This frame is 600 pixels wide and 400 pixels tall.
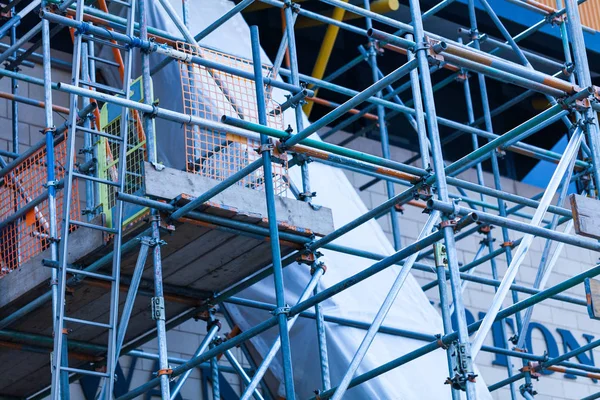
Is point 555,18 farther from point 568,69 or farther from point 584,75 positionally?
point 584,75

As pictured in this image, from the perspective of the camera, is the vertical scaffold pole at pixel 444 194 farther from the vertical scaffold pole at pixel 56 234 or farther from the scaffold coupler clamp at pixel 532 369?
the scaffold coupler clamp at pixel 532 369

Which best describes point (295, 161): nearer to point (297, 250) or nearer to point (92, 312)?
point (297, 250)

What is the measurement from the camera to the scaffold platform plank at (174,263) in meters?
8.79

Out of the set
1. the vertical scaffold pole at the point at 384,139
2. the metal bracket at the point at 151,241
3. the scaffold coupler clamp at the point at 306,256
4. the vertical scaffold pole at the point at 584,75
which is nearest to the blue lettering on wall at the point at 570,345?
the vertical scaffold pole at the point at 384,139

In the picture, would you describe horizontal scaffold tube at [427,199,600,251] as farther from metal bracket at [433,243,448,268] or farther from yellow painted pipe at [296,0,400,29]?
yellow painted pipe at [296,0,400,29]

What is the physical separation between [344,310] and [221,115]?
201cm

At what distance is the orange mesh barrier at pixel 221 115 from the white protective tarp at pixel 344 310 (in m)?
0.43

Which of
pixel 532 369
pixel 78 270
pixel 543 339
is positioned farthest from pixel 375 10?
pixel 78 270

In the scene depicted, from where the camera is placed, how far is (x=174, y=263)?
368 inches

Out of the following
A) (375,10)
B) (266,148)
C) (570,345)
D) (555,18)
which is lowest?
(266,148)

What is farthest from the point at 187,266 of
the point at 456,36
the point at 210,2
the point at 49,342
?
the point at 456,36

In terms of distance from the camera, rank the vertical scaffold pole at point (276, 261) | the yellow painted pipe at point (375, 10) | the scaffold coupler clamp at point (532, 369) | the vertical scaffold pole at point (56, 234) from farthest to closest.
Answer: the yellow painted pipe at point (375, 10) < the scaffold coupler clamp at point (532, 369) < the vertical scaffold pole at point (56, 234) < the vertical scaffold pole at point (276, 261)

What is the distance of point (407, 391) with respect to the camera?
1005 centimetres

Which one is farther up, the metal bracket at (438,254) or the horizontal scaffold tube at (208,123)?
the horizontal scaffold tube at (208,123)
